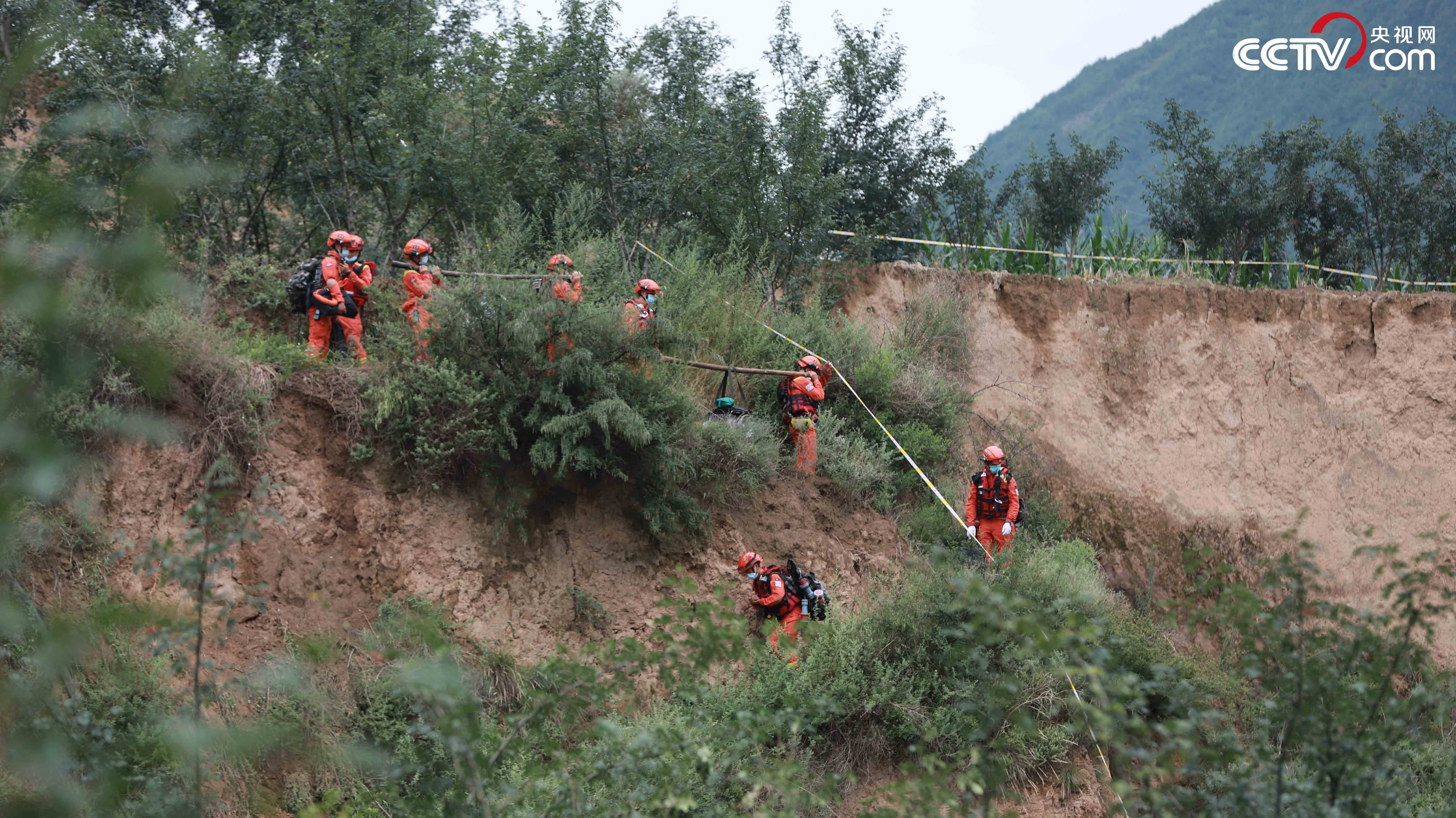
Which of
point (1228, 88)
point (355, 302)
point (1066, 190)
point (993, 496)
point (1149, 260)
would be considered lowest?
point (993, 496)

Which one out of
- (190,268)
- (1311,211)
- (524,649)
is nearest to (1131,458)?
(1311,211)

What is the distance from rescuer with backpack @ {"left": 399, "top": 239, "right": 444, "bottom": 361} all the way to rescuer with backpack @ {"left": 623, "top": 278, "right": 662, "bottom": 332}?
1992 millimetres

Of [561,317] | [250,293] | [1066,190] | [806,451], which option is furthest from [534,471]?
[1066,190]

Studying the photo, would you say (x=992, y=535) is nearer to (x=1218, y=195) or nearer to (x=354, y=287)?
(x=354, y=287)

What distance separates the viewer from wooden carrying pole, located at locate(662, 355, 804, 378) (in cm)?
1286

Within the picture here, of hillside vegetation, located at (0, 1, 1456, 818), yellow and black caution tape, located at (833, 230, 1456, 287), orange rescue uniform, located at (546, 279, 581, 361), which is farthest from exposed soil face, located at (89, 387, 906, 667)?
yellow and black caution tape, located at (833, 230, 1456, 287)

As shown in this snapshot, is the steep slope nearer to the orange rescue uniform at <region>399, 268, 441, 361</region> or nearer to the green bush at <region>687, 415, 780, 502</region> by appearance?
the green bush at <region>687, 415, 780, 502</region>

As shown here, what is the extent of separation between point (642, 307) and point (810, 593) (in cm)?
360

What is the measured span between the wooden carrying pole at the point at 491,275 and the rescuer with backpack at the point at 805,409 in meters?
3.26

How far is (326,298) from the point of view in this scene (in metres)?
11.4

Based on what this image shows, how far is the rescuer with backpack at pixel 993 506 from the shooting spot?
12453mm

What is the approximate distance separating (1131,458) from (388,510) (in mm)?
12089

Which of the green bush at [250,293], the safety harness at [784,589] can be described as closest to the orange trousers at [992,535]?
the safety harness at [784,589]

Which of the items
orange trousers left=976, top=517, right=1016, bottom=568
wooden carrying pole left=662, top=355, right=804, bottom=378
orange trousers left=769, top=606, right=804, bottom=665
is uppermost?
wooden carrying pole left=662, top=355, right=804, bottom=378
